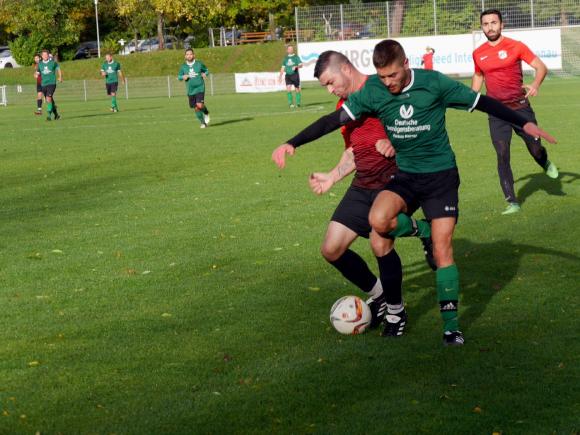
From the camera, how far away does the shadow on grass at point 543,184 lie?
14.4 m

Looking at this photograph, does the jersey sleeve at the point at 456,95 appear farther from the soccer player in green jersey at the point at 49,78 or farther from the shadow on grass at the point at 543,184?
the soccer player in green jersey at the point at 49,78

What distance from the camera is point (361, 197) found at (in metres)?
7.85

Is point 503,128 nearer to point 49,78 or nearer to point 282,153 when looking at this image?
point 282,153

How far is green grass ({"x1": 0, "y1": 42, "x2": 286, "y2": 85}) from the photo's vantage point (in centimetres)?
7038

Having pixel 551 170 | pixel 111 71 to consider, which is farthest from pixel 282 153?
pixel 111 71

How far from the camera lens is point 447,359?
6.84 m

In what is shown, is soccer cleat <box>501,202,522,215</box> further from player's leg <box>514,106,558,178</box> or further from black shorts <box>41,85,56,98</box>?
black shorts <box>41,85,56,98</box>

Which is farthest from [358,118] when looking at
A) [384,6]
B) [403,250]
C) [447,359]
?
[384,6]

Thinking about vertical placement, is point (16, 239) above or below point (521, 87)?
below

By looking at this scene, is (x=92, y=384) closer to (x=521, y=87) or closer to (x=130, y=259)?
(x=130, y=259)

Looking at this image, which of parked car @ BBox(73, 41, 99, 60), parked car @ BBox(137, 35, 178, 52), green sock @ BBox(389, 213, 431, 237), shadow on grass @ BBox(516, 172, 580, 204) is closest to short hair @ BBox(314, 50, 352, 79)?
green sock @ BBox(389, 213, 431, 237)

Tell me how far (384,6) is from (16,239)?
43.0m

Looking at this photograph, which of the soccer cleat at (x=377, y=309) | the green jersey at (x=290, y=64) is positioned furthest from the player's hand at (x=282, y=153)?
the green jersey at (x=290, y=64)

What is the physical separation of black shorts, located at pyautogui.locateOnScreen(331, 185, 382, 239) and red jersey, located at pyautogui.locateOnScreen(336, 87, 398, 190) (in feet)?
0.19
